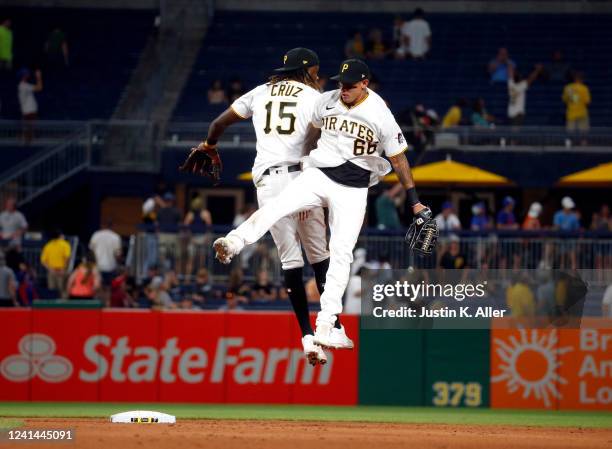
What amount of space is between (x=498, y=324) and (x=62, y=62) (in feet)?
54.6

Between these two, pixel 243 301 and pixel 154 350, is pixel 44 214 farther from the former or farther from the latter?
pixel 154 350

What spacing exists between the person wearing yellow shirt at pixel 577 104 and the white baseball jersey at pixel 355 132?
17058 millimetres

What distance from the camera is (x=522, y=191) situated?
29734 millimetres

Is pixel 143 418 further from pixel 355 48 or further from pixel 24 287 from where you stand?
pixel 355 48

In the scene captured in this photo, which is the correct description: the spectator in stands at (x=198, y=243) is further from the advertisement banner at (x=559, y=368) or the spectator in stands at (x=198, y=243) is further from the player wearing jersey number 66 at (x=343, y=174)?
the player wearing jersey number 66 at (x=343, y=174)

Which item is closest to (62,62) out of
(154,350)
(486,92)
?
(486,92)

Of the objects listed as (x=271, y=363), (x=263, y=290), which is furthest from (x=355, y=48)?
(x=271, y=363)

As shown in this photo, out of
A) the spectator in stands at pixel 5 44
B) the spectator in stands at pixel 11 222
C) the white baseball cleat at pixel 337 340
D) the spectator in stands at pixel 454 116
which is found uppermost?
the spectator in stands at pixel 5 44

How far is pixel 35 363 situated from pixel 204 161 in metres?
7.64

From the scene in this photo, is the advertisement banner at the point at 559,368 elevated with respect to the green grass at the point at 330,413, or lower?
elevated

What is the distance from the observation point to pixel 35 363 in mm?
19406

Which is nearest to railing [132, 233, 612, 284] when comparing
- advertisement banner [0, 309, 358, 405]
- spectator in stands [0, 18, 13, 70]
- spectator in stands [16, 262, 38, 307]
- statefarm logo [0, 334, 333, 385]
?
spectator in stands [16, 262, 38, 307]

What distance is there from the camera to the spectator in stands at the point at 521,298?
16594 millimetres

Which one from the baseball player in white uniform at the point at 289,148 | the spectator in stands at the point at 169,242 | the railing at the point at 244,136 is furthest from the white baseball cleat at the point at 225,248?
the railing at the point at 244,136
